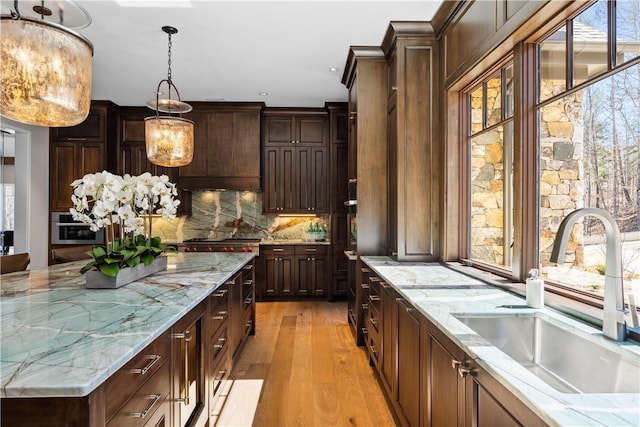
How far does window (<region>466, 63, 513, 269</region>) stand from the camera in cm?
249

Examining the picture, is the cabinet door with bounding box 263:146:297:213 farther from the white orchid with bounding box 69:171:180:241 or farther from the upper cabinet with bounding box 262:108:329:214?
the white orchid with bounding box 69:171:180:241

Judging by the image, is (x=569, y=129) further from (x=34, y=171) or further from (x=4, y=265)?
(x=34, y=171)

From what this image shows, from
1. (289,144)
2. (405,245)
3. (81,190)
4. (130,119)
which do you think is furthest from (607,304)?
(130,119)

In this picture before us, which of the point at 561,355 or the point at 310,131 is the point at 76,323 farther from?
the point at 310,131

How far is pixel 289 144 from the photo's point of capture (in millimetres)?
5777

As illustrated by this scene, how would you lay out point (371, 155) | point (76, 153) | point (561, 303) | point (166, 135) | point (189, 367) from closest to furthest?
point (561, 303) → point (189, 367) → point (166, 135) → point (371, 155) → point (76, 153)

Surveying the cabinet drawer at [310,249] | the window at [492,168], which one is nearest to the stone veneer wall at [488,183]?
the window at [492,168]

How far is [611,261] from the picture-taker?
121cm

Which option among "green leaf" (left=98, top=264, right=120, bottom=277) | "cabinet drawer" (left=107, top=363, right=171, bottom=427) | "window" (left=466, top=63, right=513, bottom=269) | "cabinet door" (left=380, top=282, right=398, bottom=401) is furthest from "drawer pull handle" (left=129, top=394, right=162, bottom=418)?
"window" (left=466, top=63, right=513, bottom=269)

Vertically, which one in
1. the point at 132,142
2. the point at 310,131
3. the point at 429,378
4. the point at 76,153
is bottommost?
the point at 429,378

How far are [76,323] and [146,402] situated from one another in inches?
15.4

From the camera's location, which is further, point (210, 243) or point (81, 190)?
point (210, 243)

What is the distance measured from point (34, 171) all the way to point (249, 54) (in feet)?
13.2

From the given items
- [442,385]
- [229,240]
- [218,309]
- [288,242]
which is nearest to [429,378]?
[442,385]
